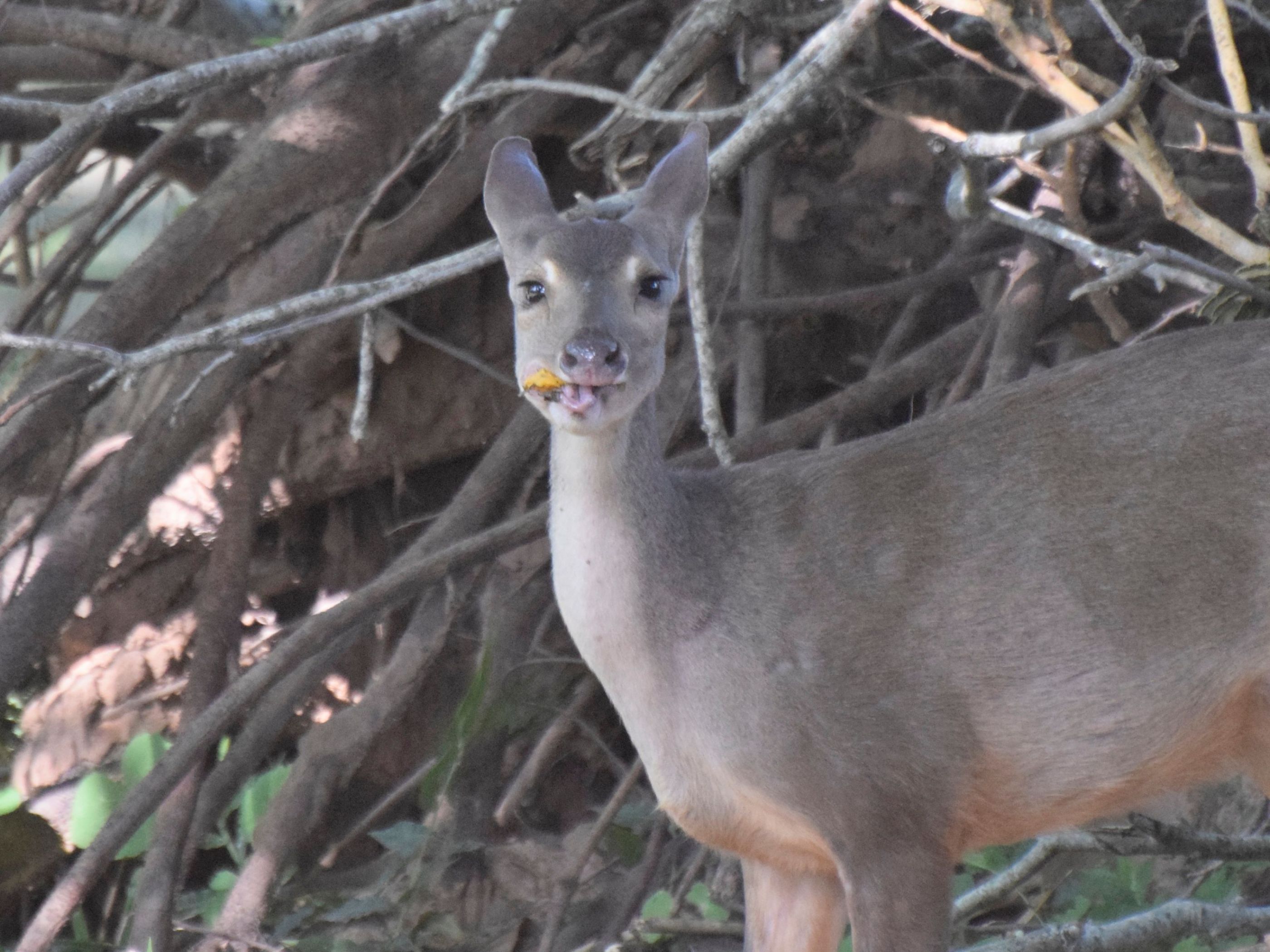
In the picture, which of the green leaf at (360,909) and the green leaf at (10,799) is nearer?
the green leaf at (360,909)

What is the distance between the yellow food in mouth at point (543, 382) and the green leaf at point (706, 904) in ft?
5.73

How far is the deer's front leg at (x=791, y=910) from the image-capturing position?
4215 mm

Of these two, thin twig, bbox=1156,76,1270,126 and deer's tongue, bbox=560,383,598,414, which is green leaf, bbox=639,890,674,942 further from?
thin twig, bbox=1156,76,1270,126

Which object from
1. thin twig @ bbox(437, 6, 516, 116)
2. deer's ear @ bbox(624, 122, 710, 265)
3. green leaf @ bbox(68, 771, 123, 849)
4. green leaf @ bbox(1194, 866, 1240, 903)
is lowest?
green leaf @ bbox(1194, 866, 1240, 903)

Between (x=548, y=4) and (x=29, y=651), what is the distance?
2800 mm

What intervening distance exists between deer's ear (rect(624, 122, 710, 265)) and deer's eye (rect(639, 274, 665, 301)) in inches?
8.0

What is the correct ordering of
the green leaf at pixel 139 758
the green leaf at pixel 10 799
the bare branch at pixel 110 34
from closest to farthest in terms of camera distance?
1. the green leaf at pixel 139 758
2. the green leaf at pixel 10 799
3. the bare branch at pixel 110 34

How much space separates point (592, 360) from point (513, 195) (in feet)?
2.86

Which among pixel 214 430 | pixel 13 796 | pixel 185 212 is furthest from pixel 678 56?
pixel 13 796

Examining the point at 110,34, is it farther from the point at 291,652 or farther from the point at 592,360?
the point at 592,360

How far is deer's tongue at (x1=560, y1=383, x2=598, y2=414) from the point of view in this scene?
12.5 feet

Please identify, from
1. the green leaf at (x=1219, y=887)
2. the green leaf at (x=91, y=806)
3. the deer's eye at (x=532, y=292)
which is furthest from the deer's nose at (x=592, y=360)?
the green leaf at (x=91, y=806)

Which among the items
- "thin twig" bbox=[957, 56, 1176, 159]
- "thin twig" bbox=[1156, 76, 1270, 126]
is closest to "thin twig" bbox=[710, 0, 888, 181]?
"thin twig" bbox=[957, 56, 1176, 159]

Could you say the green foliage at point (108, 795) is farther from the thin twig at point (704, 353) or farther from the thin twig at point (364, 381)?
the thin twig at point (704, 353)
